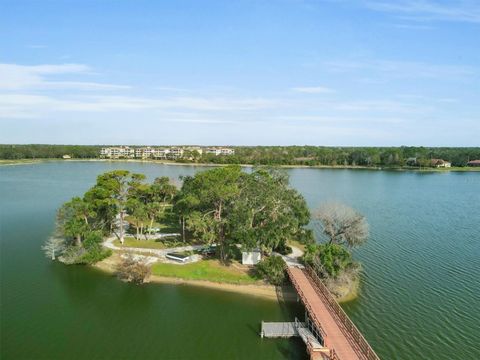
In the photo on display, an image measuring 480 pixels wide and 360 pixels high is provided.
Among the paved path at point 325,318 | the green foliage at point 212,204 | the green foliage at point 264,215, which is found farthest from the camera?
the green foliage at point 212,204

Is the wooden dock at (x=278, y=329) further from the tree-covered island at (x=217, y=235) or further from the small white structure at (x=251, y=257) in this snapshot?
the small white structure at (x=251, y=257)

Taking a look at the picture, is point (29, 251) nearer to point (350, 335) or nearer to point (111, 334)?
point (111, 334)

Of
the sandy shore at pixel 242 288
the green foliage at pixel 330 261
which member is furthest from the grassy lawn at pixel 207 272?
the green foliage at pixel 330 261

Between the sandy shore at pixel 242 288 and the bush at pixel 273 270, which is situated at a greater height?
the bush at pixel 273 270

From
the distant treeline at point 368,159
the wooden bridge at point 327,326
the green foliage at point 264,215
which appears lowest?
the wooden bridge at point 327,326

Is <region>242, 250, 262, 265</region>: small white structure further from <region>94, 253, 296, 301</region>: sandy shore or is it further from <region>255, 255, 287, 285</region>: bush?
<region>94, 253, 296, 301</region>: sandy shore

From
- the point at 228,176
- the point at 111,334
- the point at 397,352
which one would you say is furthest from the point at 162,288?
the point at 397,352

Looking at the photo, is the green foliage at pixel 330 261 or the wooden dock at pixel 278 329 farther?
the green foliage at pixel 330 261
